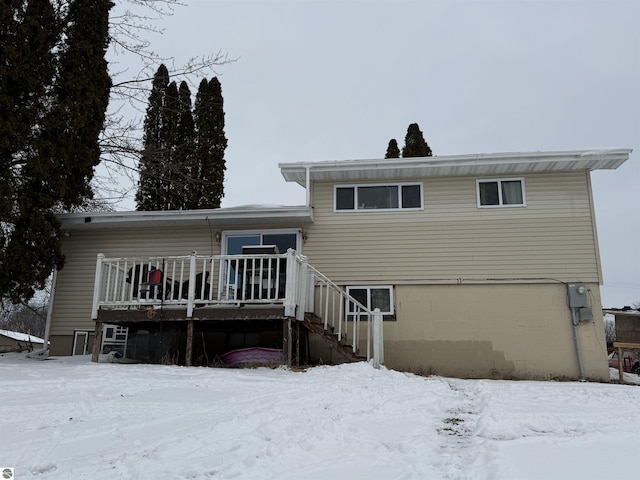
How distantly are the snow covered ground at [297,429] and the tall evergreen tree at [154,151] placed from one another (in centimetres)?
1004

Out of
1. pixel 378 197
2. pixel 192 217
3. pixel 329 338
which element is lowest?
pixel 329 338

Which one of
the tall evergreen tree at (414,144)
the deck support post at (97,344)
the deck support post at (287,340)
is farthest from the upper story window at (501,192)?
the tall evergreen tree at (414,144)

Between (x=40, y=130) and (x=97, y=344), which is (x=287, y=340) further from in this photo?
(x=40, y=130)

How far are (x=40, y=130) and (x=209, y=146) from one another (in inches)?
389

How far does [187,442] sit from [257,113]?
2216 centimetres

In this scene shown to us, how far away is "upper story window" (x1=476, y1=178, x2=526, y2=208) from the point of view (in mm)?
11656

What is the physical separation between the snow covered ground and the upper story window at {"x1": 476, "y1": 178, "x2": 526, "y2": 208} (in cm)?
528

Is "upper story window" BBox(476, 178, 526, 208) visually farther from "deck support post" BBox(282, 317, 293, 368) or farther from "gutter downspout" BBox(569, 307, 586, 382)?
"deck support post" BBox(282, 317, 293, 368)

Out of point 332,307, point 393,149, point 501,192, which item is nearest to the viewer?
point 332,307

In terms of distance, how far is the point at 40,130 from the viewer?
10742 mm

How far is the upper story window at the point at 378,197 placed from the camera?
12.0 metres

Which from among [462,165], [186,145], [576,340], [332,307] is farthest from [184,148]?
[576,340]

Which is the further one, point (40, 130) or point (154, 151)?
point (154, 151)

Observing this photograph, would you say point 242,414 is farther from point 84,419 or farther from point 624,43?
point 624,43
